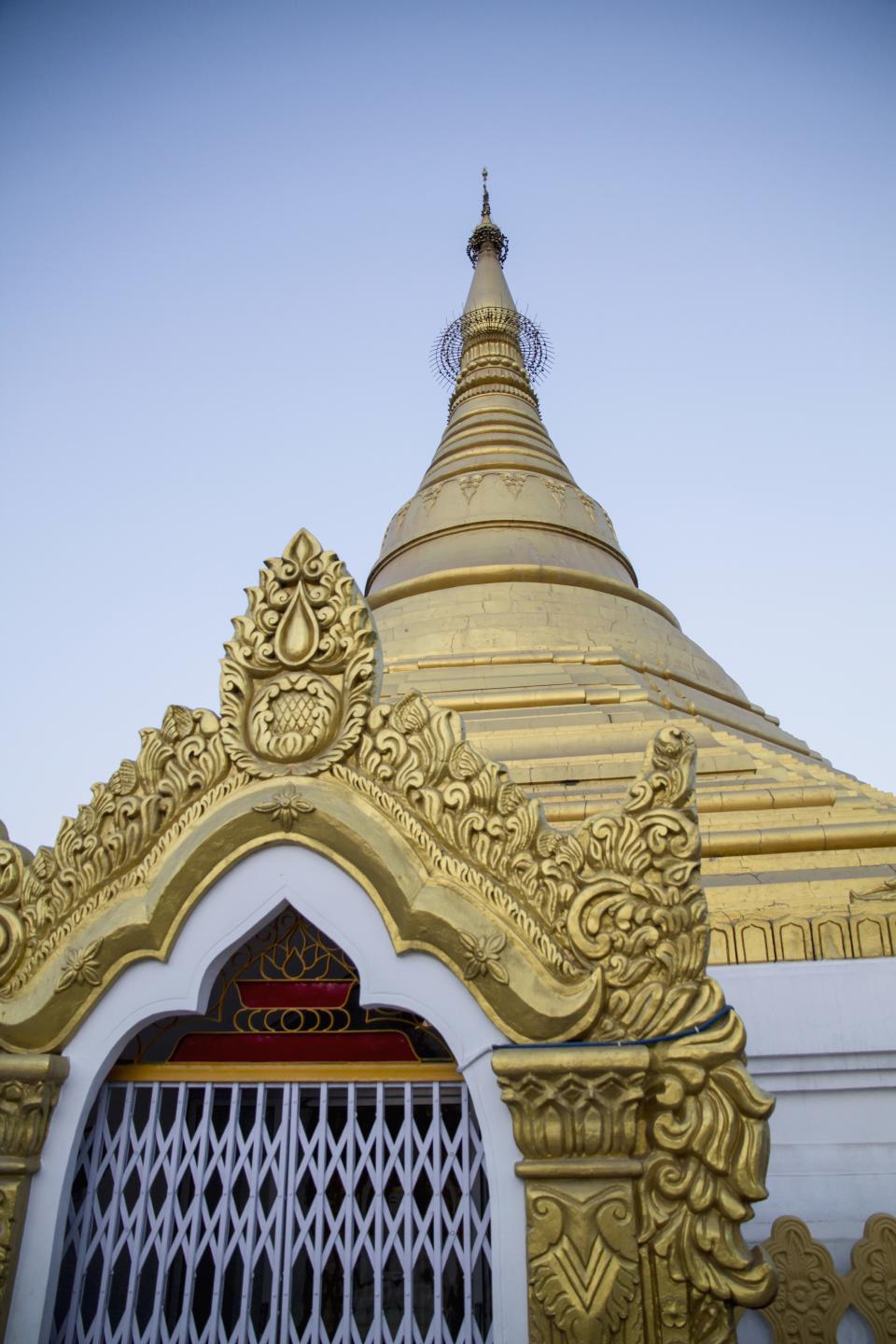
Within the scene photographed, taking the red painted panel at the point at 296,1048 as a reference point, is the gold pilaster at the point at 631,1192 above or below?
below

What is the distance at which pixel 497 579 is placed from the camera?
13.2 m

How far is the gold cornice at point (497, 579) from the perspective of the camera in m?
13.2

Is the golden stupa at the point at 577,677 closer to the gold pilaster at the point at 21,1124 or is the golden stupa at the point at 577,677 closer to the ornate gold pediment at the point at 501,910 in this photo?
the ornate gold pediment at the point at 501,910

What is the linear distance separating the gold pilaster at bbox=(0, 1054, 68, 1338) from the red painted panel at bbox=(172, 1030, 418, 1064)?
25.1 inches

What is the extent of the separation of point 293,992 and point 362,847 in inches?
36.8

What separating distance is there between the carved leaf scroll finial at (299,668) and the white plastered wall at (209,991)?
19.8 inches

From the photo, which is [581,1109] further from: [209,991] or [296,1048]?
[209,991]

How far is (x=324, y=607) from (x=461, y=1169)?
8.95ft

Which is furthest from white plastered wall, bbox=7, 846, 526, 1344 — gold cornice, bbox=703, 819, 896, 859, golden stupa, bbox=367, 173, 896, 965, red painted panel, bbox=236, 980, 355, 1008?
gold cornice, bbox=703, 819, 896, 859

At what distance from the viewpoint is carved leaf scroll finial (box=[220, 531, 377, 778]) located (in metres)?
4.92

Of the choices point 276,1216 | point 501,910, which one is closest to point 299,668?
point 501,910

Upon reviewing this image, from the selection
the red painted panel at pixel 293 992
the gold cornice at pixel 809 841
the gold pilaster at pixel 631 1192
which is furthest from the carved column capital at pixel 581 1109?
the gold cornice at pixel 809 841

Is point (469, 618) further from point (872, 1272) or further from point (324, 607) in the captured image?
point (872, 1272)

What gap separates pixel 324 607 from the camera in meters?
5.11
